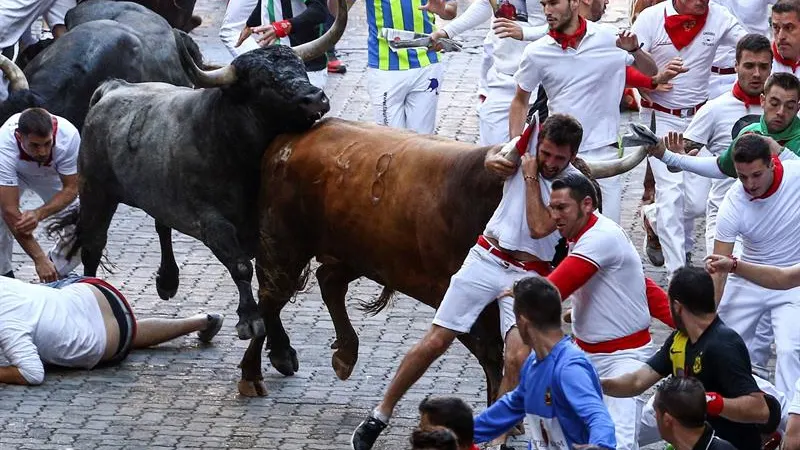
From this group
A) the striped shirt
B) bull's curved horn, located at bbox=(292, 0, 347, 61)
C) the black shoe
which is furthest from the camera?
the striped shirt

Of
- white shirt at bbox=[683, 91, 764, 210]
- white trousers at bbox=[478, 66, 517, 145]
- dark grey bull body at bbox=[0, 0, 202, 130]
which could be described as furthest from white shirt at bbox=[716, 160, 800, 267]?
dark grey bull body at bbox=[0, 0, 202, 130]

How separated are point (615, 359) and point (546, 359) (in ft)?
3.30

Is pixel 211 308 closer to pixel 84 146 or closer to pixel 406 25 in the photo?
pixel 84 146

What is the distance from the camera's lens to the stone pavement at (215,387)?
9.21 m

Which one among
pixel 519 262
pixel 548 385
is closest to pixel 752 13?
pixel 519 262

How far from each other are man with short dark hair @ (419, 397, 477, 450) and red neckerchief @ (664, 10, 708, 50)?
604cm

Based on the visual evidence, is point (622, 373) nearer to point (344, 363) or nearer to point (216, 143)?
point (344, 363)

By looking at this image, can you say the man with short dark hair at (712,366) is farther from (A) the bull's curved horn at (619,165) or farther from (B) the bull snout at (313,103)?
(B) the bull snout at (313,103)

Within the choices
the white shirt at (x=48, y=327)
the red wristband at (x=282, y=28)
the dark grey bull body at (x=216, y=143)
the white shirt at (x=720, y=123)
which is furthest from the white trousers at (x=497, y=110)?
the white shirt at (x=48, y=327)

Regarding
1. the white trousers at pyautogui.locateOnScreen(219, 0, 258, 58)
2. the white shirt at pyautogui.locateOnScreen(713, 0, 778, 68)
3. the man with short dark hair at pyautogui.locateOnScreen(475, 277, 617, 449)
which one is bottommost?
the white shirt at pyautogui.locateOnScreen(713, 0, 778, 68)

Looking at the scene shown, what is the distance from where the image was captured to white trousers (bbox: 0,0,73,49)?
14.4 m

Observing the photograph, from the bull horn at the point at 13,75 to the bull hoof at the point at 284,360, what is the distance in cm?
368

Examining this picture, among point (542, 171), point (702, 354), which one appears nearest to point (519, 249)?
point (542, 171)

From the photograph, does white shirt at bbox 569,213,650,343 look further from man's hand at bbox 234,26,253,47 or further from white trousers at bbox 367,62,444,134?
man's hand at bbox 234,26,253,47
